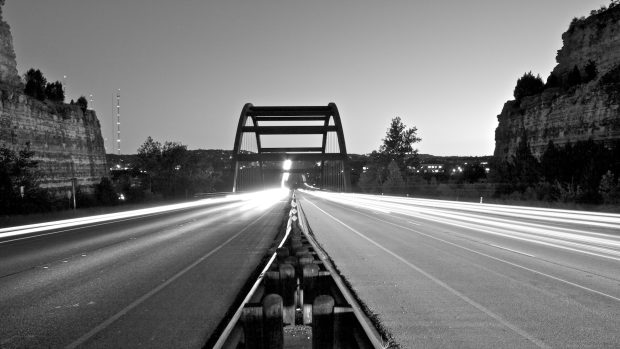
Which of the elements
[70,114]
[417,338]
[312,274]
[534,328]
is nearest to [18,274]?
[312,274]

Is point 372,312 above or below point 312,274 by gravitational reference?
below

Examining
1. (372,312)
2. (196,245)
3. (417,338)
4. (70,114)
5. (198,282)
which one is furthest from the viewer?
(70,114)

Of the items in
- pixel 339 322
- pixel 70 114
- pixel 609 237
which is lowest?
pixel 609 237

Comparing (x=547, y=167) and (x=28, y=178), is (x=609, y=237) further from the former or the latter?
(x=28, y=178)

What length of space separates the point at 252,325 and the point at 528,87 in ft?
318

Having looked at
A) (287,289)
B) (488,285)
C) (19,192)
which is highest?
(287,289)

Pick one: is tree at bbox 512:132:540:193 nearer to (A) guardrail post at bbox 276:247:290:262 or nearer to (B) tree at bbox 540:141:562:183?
(B) tree at bbox 540:141:562:183

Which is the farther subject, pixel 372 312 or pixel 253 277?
pixel 253 277

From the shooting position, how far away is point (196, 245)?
14359 millimetres

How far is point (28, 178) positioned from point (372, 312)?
59046 mm

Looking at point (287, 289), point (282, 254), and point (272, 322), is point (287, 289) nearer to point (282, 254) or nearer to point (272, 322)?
point (282, 254)

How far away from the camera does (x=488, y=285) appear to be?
8.27m

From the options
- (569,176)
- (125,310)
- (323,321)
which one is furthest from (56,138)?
(323,321)

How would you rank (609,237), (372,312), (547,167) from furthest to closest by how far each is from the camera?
(547,167)
(609,237)
(372,312)
